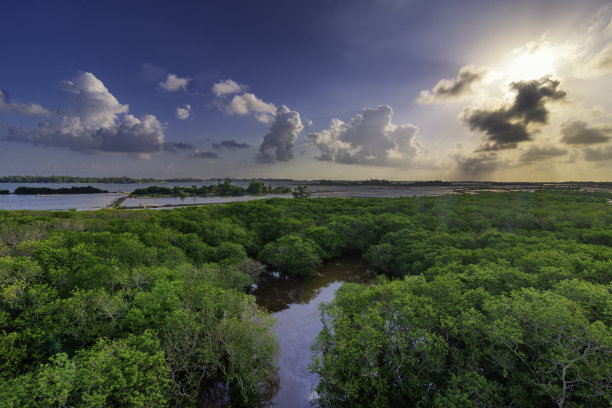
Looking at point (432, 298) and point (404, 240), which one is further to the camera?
point (404, 240)

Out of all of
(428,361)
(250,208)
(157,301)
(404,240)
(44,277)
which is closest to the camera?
(428,361)

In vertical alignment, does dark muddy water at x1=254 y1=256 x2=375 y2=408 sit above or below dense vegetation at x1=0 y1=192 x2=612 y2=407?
below

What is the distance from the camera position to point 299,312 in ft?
98.3

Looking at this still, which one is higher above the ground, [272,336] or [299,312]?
[272,336]

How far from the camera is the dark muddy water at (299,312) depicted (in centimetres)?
1970

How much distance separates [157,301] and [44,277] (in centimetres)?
1108

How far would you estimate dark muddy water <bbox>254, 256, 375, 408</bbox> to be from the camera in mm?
19702

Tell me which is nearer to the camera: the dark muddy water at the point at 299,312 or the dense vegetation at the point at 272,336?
the dense vegetation at the point at 272,336

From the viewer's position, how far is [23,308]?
648 inches

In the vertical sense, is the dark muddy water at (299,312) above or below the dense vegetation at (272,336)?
below

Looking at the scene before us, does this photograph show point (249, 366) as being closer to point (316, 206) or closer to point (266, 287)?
point (266, 287)

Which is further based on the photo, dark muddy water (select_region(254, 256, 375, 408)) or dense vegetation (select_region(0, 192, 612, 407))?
dark muddy water (select_region(254, 256, 375, 408))

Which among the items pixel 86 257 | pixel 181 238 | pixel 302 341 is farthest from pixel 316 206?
pixel 86 257

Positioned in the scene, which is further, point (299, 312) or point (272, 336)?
point (299, 312)
